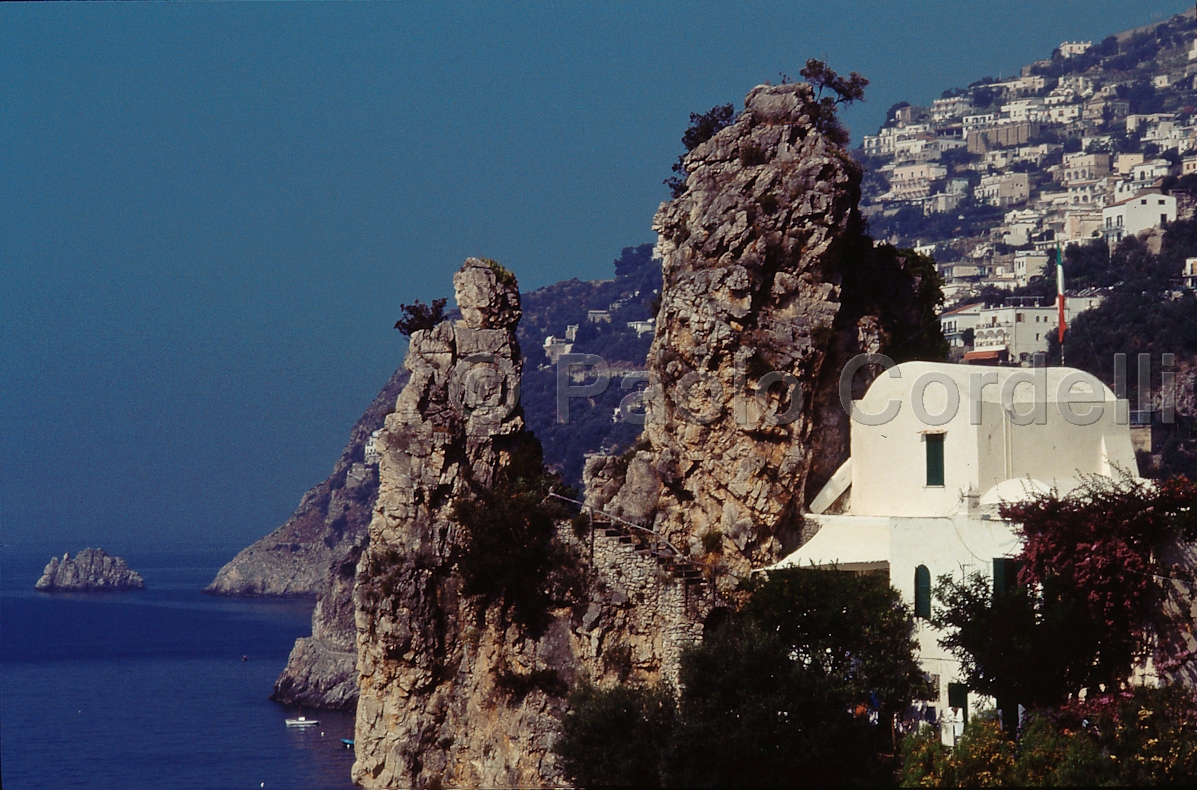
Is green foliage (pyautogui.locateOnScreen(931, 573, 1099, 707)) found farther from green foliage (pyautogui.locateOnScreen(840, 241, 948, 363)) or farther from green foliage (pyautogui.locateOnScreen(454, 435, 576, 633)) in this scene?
green foliage (pyautogui.locateOnScreen(454, 435, 576, 633))

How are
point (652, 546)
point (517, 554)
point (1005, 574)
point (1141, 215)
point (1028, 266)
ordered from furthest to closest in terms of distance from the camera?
point (1028, 266) < point (1141, 215) < point (517, 554) < point (652, 546) < point (1005, 574)

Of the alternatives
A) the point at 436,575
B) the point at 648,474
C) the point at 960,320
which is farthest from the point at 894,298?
the point at 960,320

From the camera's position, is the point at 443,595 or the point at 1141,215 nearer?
the point at 443,595

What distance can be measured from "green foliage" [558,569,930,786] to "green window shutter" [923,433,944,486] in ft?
12.1

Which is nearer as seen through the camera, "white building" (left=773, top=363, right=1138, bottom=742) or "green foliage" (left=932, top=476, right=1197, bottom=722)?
"green foliage" (left=932, top=476, right=1197, bottom=722)

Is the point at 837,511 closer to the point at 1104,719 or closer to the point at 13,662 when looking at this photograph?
the point at 1104,719

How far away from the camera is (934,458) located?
40031 mm

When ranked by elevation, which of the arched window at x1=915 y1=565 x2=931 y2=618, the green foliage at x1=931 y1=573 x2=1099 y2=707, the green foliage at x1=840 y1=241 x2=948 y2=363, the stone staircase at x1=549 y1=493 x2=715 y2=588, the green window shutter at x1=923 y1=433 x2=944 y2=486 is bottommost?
the green foliage at x1=931 y1=573 x2=1099 y2=707

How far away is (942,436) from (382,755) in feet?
60.4

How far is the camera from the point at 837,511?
139 feet

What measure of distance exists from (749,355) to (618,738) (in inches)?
454

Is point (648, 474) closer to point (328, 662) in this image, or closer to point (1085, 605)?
point (1085, 605)

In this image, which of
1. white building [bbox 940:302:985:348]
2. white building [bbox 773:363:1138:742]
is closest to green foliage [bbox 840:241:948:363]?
white building [bbox 773:363:1138:742]

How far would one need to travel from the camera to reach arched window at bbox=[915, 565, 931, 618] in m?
38.2
